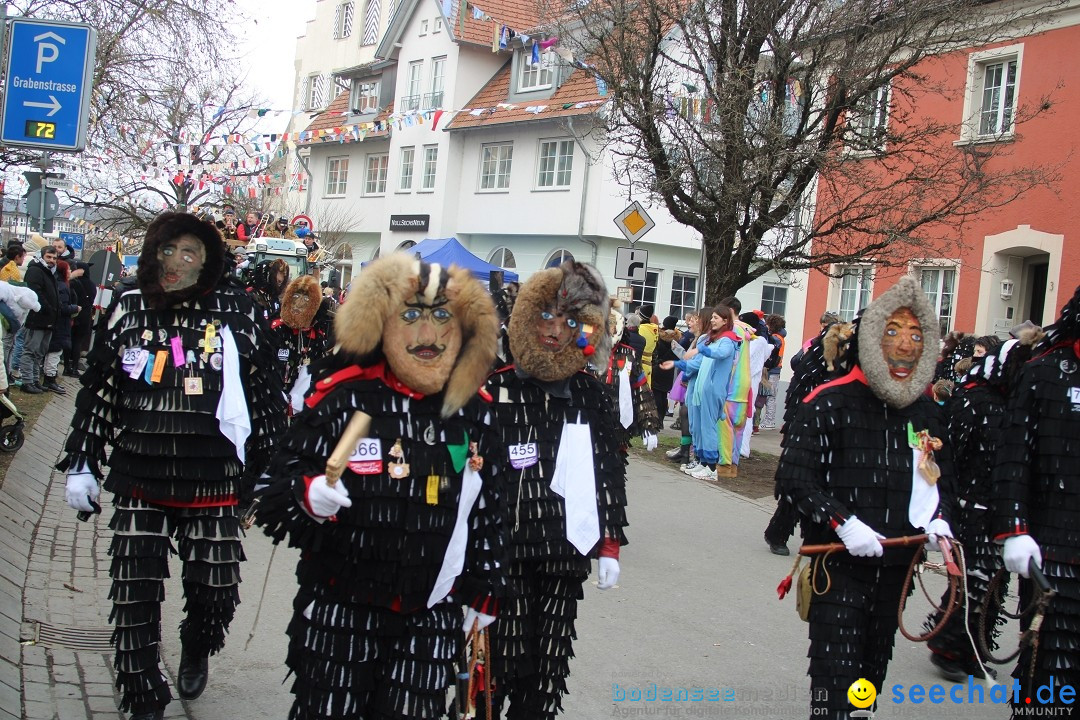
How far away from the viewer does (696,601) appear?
276 inches

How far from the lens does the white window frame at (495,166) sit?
29.6m

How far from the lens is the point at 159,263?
444 cm

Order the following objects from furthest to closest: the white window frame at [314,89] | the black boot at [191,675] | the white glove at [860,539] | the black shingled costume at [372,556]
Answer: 1. the white window frame at [314,89]
2. the black boot at [191,675]
3. the white glove at [860,539]
4. the black shingled costume at [372,556]

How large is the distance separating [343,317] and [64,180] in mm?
15706

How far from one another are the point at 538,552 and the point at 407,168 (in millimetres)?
30421

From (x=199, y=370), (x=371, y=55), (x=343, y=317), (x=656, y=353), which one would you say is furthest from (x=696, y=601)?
(x=371, y=55)

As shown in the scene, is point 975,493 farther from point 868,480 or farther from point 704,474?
point 704,474

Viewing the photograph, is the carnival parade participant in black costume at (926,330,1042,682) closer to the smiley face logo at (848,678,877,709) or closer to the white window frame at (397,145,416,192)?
the smiley face logo at (848,678,877,709)

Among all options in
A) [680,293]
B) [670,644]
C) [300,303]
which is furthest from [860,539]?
[680,293]

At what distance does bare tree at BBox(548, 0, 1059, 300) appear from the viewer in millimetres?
12094

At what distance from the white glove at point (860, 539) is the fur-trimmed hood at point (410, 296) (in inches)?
63.0

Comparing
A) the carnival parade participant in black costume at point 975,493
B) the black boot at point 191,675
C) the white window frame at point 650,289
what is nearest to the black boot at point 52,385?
the black boot at point 191,675

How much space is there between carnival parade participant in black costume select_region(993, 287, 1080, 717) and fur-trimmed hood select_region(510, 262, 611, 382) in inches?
72.5

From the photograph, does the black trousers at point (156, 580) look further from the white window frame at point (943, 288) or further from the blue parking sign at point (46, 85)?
the white window frame at point (943, 288)
